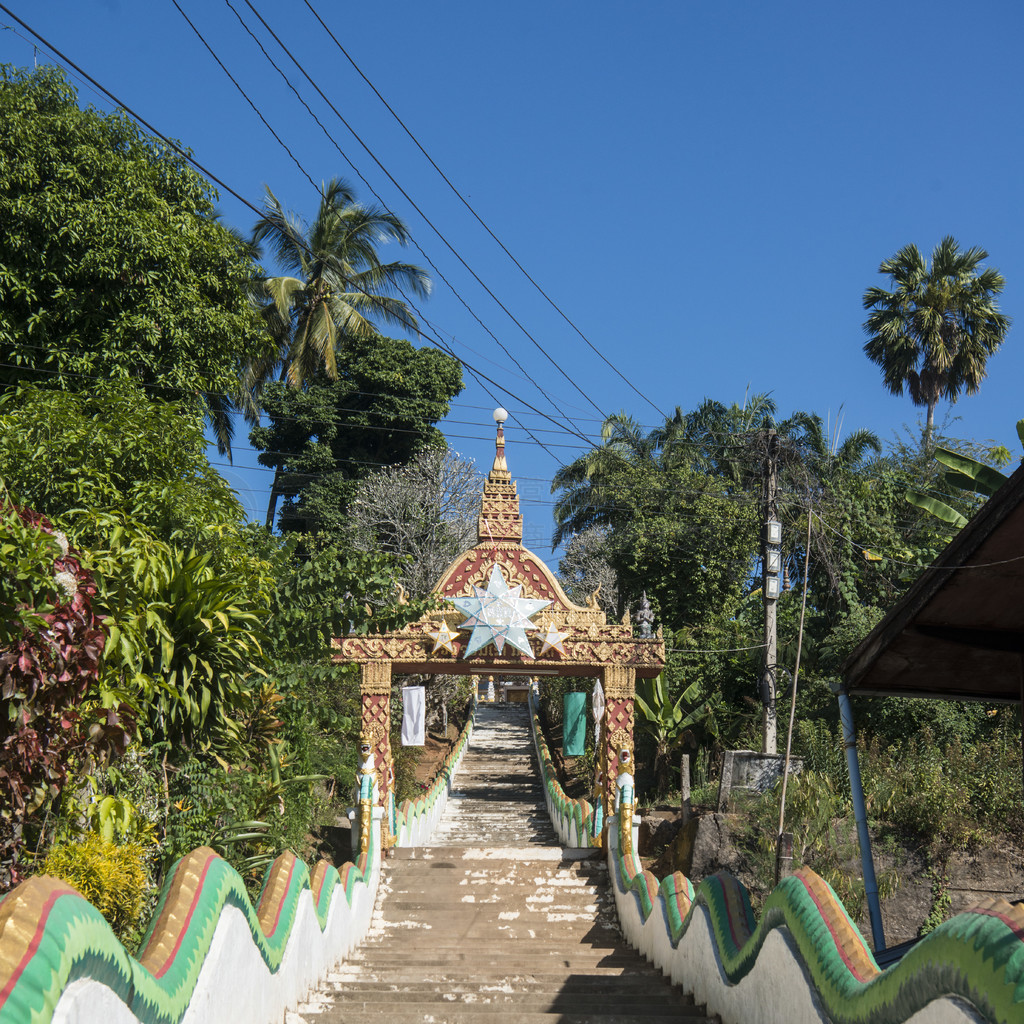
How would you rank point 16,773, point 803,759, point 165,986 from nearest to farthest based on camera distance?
1. point 165,986
2. point 16,773
3. point 803,759

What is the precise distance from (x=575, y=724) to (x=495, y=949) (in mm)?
12067

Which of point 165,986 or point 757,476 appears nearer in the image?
point 165,986

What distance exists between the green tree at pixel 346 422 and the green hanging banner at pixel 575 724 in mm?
13231

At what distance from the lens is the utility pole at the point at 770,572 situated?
17.5 m

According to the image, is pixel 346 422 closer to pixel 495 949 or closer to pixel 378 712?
pixel 378 712

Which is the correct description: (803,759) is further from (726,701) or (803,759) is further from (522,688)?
(522,688)

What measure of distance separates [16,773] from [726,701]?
18.6 meters

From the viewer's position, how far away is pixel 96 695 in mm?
7113

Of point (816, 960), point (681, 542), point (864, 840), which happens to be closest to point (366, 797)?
point (864, 840)

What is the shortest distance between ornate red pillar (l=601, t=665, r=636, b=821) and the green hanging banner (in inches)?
256

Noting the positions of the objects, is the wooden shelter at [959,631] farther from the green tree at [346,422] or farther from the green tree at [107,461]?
the green tree at [346,422]

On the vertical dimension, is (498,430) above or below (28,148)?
below

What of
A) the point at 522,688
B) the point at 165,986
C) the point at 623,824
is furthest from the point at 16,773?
the point at 522,688

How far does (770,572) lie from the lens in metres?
17.5
